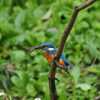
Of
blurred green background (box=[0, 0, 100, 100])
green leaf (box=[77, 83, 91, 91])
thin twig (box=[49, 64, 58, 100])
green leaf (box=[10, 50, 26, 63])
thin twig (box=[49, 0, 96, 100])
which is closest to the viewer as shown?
thin twig (box=[49, 0, 96, 100])

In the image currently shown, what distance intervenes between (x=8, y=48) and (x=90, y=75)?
1126mm

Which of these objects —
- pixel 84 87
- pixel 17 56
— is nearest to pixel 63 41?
pixel 84 87

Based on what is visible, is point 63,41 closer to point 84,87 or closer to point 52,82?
point 52,82

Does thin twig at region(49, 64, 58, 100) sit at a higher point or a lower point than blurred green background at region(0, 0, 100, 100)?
lower

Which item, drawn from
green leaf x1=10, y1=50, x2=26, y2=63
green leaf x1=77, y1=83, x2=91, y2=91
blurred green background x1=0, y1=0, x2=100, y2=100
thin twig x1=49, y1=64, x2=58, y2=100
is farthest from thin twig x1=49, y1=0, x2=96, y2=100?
green leaf x1=10, y1=50, x2=26, y2=63

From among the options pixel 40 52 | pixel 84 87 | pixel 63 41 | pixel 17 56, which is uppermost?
pixel 17 56

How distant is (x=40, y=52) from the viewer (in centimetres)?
525

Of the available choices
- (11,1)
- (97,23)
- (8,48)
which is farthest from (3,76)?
(11,1)

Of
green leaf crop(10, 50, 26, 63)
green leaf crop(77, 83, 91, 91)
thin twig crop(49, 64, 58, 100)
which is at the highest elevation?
green leaf crop(10, 50, 26, 63)

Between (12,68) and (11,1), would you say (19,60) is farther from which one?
(11,1)

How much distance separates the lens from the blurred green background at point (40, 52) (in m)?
5.32

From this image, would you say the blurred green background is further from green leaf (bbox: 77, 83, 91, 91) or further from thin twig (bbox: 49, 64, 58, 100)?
thin twig (bbox: 49, 64, 58, 100)

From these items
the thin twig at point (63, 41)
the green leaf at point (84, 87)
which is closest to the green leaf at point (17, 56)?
the green leaf at point (84, 87)

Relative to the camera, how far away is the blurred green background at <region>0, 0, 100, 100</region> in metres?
5.32
